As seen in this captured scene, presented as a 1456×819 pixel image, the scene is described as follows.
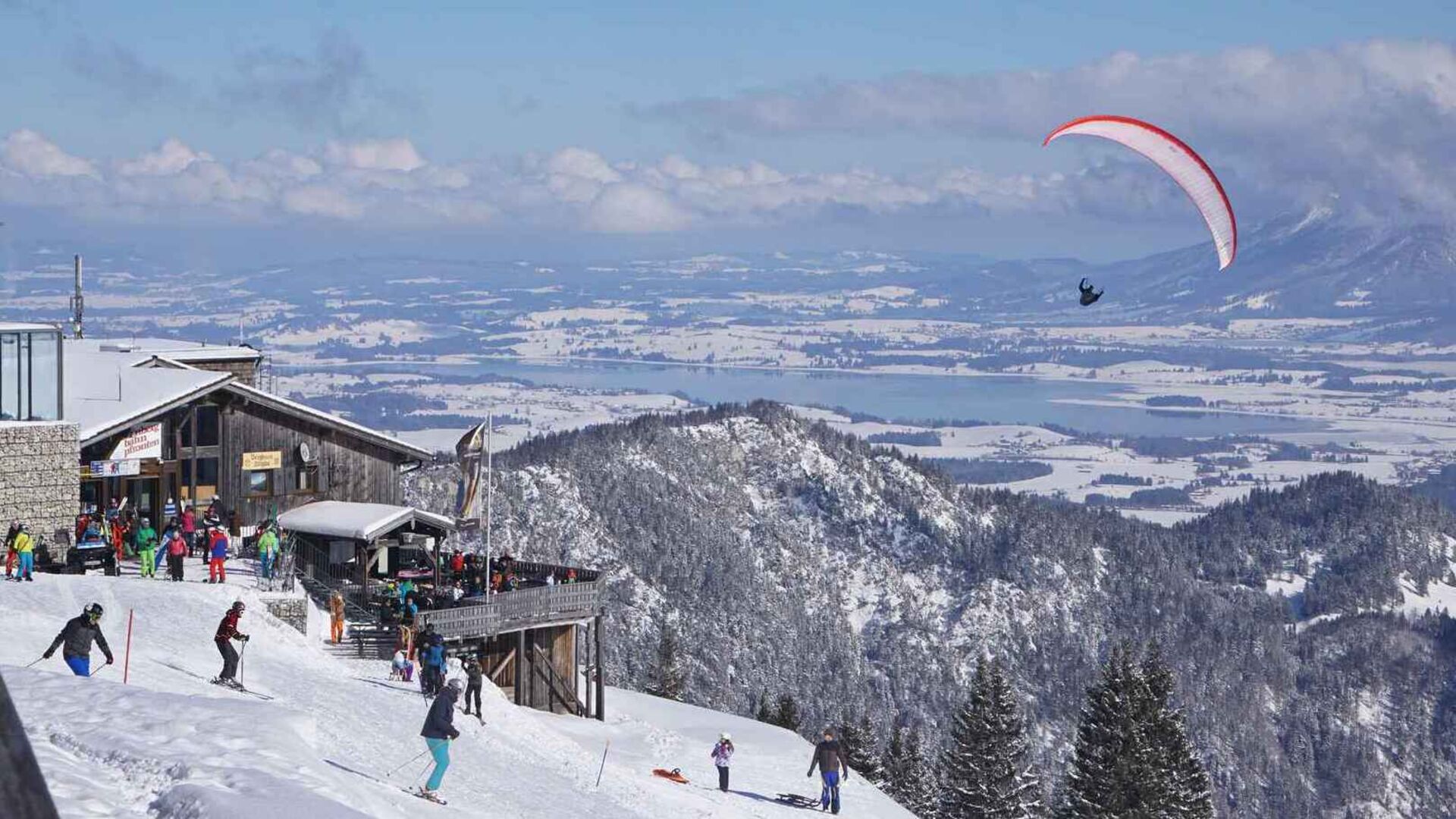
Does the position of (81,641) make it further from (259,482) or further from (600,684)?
(259,482)

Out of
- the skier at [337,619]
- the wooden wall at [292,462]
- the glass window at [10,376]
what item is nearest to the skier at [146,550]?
the glass window at [10,376]

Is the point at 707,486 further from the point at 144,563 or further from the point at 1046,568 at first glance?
the point at 144,563

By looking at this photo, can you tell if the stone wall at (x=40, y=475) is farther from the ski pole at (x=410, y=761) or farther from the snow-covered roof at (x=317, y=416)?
the ski pole at (x=410, y=761)

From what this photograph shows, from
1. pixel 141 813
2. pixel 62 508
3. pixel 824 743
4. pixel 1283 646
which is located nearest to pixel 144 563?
pixel 62 508

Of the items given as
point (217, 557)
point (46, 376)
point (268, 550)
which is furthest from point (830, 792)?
point (46, 376)

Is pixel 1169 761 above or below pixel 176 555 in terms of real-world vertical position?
below

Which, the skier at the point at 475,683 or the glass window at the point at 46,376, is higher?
the glass window at the point at 46,376
